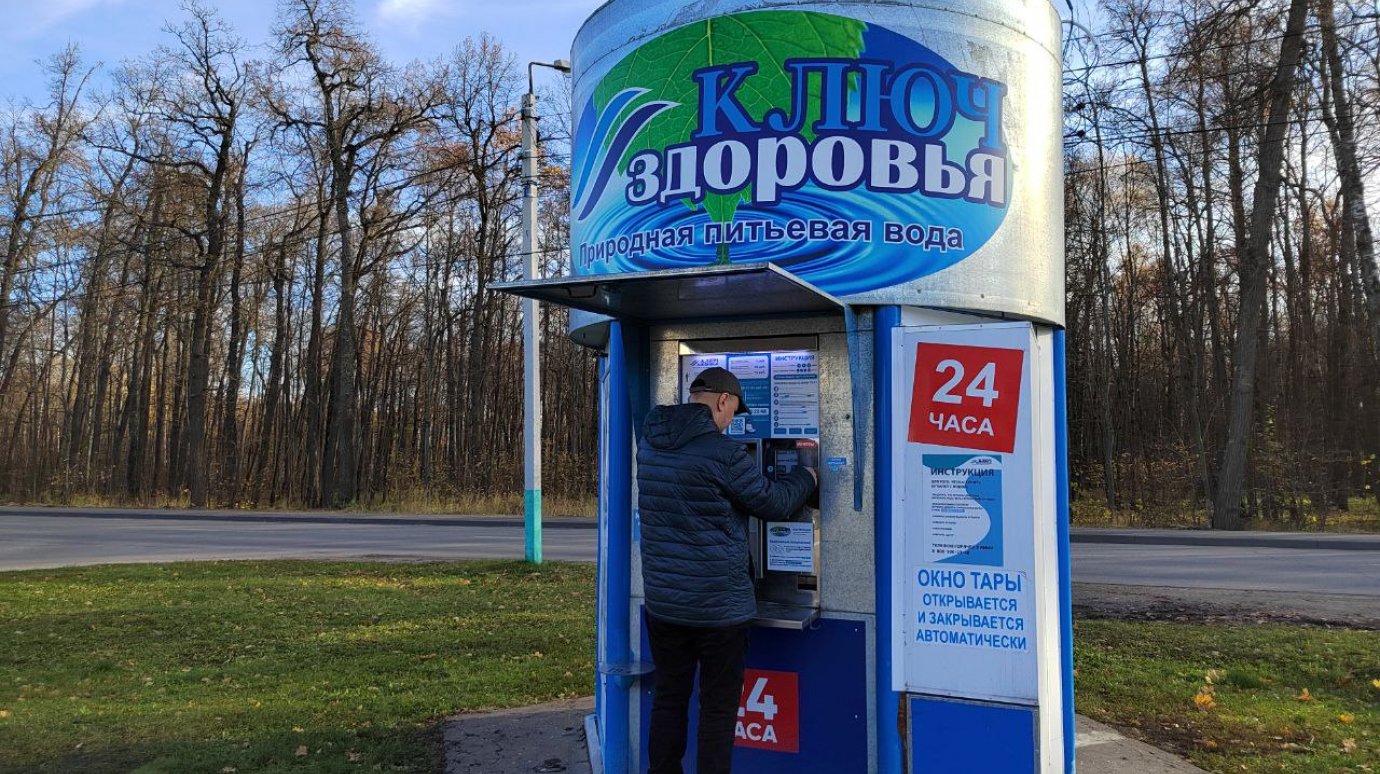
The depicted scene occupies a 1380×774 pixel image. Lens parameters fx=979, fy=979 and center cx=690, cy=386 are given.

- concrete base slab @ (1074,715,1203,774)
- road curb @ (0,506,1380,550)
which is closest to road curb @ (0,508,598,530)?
road curb @ (0,506,1380,550)

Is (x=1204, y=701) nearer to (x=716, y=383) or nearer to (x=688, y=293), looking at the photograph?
(x=716, y=383)

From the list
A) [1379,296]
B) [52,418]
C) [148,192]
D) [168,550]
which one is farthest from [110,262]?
[1379,296]

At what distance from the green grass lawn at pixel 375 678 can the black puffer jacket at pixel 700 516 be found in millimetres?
2001

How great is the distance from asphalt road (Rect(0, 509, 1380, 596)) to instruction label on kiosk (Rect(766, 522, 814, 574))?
8.51 m

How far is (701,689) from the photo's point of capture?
410 cm

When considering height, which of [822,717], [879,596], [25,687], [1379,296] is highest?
[1379,296]

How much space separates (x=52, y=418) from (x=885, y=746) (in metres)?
48.8

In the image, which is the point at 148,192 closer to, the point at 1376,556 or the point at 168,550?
the point at 168,550

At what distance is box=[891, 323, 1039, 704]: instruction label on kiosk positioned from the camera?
395 centimetres

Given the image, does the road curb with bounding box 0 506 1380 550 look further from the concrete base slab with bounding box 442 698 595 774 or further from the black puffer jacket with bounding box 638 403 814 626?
the black puffer jacket with bounding box 638 403 814 626

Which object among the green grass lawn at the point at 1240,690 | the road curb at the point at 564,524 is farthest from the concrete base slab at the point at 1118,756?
the road curb at the point at 564,524

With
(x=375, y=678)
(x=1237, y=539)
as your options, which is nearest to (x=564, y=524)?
(x=1237, y=539)

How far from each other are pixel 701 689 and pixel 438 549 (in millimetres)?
13059

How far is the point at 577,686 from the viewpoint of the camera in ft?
22.5
